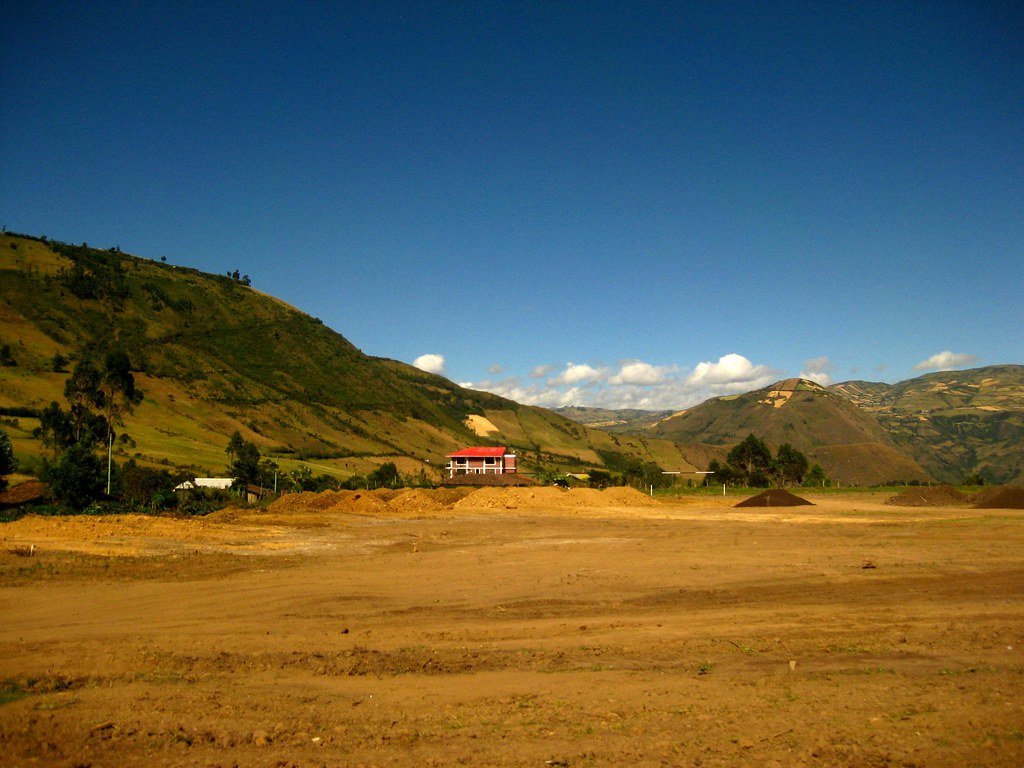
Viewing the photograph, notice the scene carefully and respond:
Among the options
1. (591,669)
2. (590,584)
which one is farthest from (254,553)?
(591,669)

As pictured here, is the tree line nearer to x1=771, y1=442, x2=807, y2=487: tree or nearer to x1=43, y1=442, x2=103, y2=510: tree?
x1=771, y1=442, x2=807, y2=487: tree

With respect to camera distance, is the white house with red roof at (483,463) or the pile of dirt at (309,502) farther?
the white house with red roof at (483,463)

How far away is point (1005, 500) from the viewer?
169 feet

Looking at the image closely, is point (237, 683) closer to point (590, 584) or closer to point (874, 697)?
point (874, 697)

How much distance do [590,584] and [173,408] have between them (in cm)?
10646

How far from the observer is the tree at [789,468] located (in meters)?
87.7

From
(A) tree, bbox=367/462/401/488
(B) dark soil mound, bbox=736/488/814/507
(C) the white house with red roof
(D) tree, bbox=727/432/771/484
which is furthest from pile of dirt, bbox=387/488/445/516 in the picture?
(D) tree, bbox=727/432/771/484

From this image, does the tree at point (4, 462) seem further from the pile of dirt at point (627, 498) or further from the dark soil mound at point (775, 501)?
the dark soil mound at point (775, 501)

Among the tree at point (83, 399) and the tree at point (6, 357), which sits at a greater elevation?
the tree at point (6, 357)

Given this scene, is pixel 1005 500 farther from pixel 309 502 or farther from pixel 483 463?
pixel 483 463

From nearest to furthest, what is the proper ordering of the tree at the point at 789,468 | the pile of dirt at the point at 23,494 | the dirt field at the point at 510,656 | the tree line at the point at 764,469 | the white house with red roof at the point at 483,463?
the dirt field at the point at 510,656
the pile of dirt at the point at 23,494
the tree line at the point at 764,469
the tree at the point at 789,468
the white house with red roof at the point at 483,463

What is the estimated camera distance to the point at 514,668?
11.0 m

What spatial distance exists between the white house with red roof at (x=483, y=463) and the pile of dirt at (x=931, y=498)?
53.4 metres

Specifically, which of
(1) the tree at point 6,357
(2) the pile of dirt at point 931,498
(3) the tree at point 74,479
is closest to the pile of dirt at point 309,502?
(3) the tree at point 74,479
